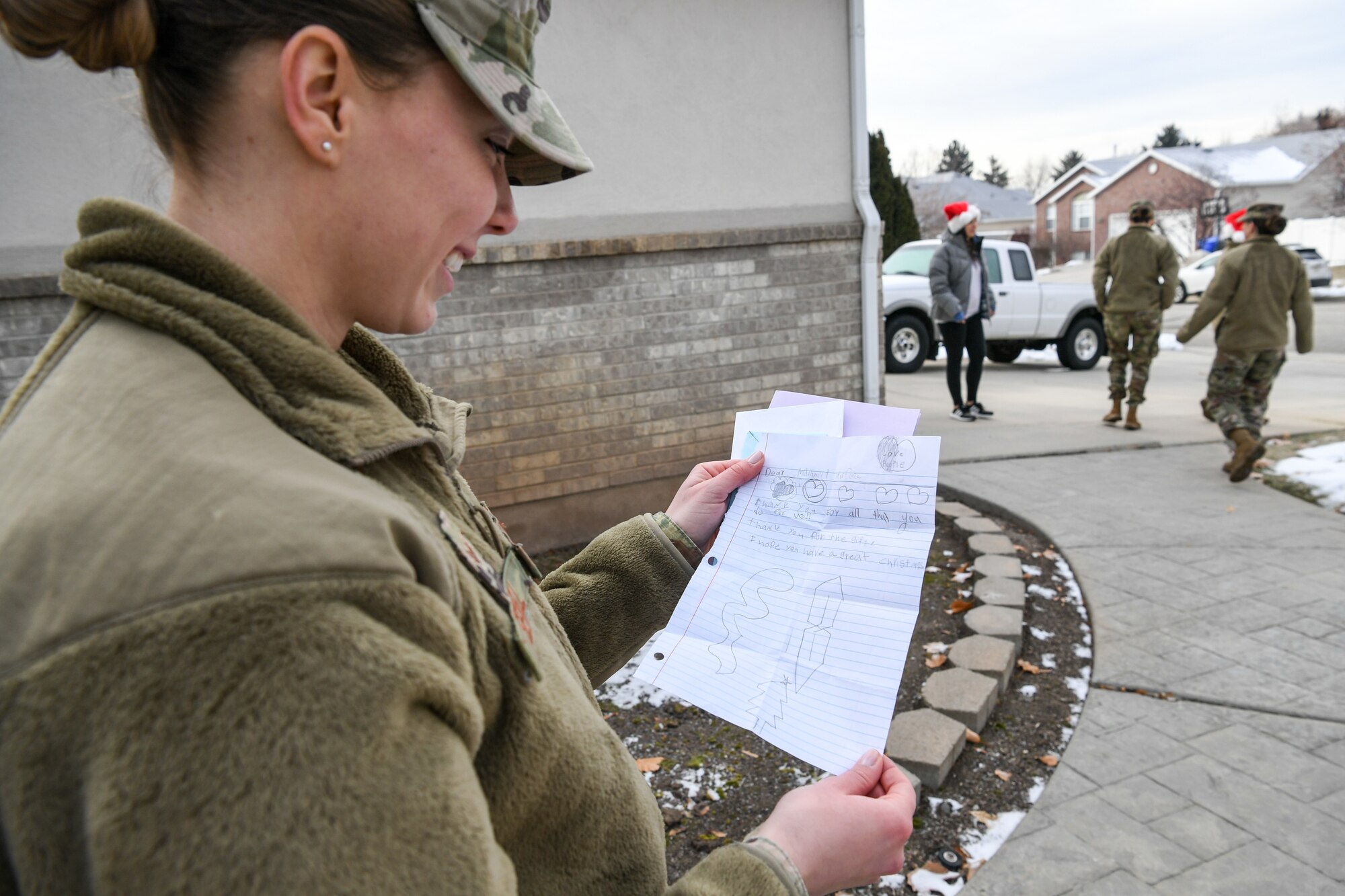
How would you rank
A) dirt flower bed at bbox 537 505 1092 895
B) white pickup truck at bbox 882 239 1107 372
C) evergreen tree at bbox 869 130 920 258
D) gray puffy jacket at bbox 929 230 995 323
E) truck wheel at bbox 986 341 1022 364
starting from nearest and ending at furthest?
dirt flower bed at bbox 537 505 1092 895 → gray puffy jacket at bbox 929 230 995 323 → white pickup truck at bbox 882 239 1107 372 → truck wheel at bbox 986 341 1022 364 → evergreen tree at bbox 869 130 920 258

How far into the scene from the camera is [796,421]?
1684 millimetres

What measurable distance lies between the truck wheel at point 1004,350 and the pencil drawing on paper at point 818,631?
14048 millimetres

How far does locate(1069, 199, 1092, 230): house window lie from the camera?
5856cm

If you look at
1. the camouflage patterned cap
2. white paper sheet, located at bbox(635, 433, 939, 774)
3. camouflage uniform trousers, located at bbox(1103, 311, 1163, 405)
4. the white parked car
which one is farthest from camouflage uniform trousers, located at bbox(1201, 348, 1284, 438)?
the white parked car

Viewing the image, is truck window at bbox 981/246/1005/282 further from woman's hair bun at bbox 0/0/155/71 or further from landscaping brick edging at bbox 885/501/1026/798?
woman's hair bun at bbox 0/0/155/71

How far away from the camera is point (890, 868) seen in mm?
1195

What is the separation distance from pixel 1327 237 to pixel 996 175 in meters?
52.2

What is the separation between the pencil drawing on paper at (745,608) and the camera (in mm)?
1478

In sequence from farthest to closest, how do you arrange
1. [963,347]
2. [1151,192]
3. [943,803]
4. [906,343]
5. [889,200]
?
[1151,192]
[889,200]
[906,343]
[963,347]
[943,803]

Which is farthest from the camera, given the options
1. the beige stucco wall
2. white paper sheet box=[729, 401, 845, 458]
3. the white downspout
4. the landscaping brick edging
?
the white downspout

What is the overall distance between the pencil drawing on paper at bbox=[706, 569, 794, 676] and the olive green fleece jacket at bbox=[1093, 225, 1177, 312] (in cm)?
837

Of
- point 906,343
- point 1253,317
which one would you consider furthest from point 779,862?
point 906,343

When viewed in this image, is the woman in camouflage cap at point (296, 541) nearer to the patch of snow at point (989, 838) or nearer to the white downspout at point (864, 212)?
the patch of snow at point (989, 838)

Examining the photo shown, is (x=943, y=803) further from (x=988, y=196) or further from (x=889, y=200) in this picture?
(x=988, y=196)
